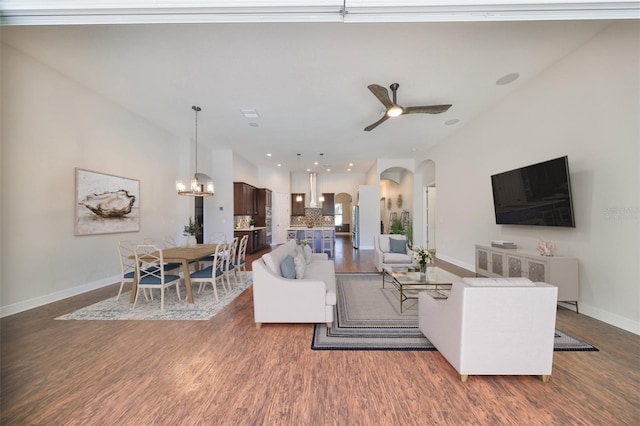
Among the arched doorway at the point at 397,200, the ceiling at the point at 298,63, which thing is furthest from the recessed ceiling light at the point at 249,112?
the arched doorway at the point at 397,200

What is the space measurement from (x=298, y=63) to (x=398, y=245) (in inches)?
156

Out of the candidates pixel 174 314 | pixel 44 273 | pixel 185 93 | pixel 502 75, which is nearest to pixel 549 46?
pixel 502 75

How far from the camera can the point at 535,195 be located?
3.51 metres

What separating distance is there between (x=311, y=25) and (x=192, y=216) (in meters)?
5.73

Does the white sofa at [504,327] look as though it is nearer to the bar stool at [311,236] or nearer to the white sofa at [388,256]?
the white sofa at [388,256]

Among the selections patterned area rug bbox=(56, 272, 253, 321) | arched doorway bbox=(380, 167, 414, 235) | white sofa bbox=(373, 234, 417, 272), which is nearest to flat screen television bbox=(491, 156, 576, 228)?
white sofa bbox=(373, 234, 417, 272)

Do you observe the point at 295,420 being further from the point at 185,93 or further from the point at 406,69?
the point at 185,93

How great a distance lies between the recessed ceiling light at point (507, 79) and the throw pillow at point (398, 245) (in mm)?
3235

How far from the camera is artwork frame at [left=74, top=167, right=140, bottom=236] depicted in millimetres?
3854

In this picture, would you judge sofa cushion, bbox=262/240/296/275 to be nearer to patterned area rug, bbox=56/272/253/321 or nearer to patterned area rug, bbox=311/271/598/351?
patterned area rug, bbox=311/271/598/351

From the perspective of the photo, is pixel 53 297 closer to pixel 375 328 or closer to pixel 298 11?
pixel 375 328

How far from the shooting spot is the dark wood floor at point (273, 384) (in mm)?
1545

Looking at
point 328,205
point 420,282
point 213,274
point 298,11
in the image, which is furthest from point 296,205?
point 298,11

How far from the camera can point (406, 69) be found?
3.28 m
